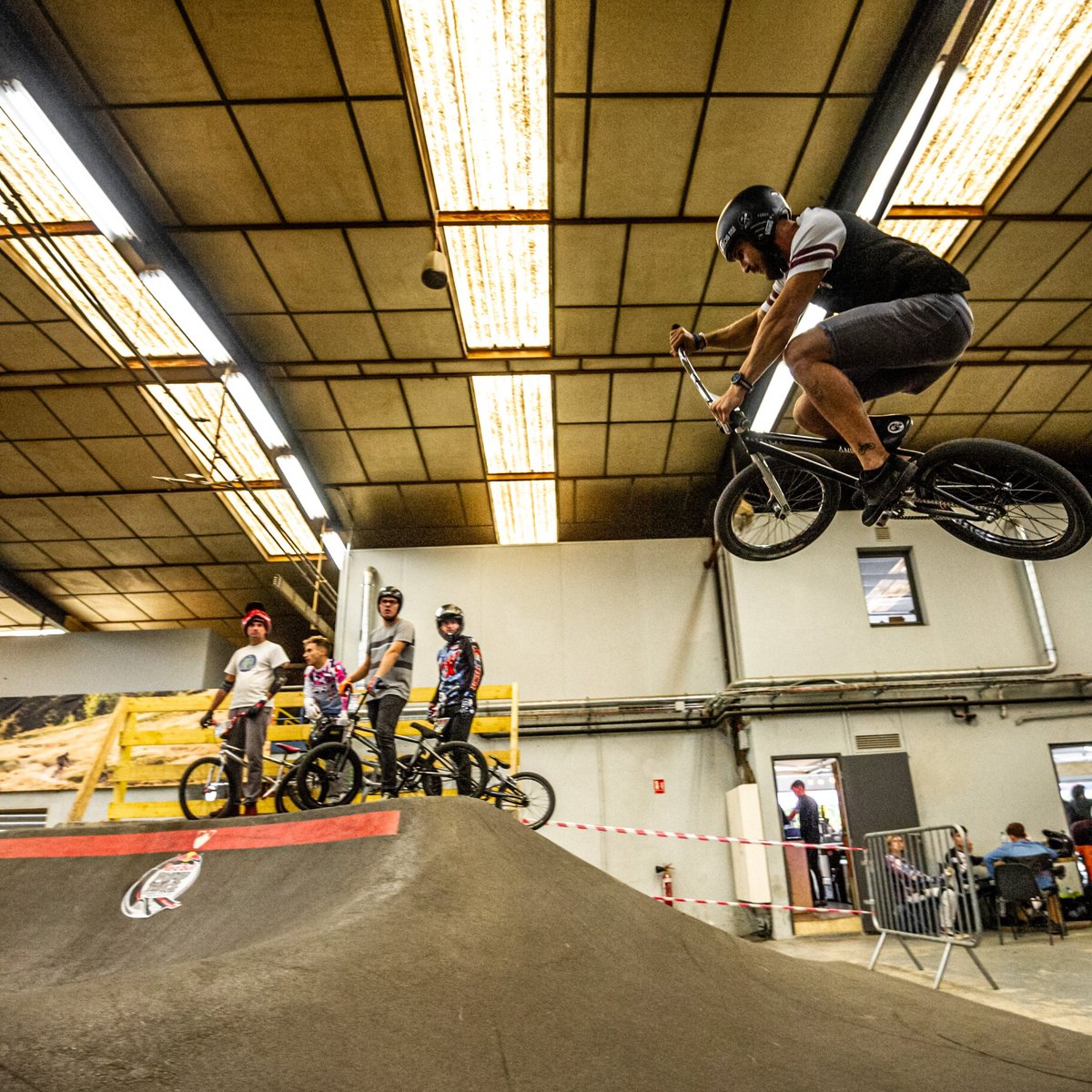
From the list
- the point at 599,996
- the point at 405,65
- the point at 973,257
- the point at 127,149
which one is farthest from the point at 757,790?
the point at 127,149

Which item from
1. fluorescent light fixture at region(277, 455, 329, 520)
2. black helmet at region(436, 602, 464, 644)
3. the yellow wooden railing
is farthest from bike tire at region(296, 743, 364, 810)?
fluorescent light fixture at region(277, 455, 329, 520)

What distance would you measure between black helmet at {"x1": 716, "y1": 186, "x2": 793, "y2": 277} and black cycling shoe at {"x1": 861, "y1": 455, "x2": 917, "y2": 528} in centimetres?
101

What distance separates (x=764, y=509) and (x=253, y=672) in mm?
4614

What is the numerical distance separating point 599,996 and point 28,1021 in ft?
6.40

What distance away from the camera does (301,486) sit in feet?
40.1

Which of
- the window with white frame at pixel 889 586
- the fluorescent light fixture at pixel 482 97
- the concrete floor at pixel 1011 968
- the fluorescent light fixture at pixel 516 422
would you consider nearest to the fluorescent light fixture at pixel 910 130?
the fluorescent light fixture at pixel 482 97

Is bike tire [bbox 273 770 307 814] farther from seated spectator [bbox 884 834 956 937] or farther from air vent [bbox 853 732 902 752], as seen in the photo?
air vent [bbox 853 732 902 752]

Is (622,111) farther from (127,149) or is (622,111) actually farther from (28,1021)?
(28,1021)

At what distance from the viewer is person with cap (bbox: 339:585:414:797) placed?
556 centimetres

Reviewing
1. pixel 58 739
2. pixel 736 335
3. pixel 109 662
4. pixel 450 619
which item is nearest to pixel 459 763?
pixel 450 619

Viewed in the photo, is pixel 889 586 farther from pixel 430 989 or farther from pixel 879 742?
pixel 430 989

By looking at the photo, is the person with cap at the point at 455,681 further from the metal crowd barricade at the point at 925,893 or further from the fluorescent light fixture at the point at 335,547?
the fluorescent light fixture at the point at 335,547

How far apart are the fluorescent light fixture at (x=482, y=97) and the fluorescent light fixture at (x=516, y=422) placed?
2981mm

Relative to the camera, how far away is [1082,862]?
10477 millimetres
